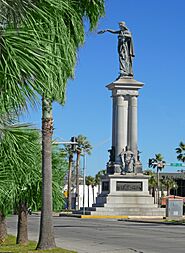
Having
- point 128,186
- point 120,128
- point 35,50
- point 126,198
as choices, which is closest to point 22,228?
point 35,50

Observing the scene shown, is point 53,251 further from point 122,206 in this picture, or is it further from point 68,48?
point 122,206

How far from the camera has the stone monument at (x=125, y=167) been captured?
53.4 metres

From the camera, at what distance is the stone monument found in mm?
53406

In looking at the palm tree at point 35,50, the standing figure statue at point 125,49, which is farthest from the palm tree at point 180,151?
the palm tree at point 35,50

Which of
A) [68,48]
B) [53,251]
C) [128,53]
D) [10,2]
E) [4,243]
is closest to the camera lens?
[10,2]

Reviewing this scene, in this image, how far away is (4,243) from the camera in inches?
795

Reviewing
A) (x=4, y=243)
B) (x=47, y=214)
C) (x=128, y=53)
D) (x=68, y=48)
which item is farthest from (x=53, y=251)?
(x=128, y=53)

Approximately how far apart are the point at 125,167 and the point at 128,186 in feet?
5.69

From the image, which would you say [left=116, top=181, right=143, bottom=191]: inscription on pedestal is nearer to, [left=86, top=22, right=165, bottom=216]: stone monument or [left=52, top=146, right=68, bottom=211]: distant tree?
[left=86, top=22, right=165, bottom=216]: stone monument

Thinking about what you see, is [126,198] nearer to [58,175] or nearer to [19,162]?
[58,175]

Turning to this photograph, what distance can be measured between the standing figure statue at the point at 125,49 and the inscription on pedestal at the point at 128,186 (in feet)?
36.9

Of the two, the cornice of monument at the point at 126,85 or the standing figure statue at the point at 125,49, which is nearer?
the cornice of monument at the point at 126,85

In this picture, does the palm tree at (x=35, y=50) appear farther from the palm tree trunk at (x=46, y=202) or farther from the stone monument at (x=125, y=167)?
the stone monument at (x=125, y=167)

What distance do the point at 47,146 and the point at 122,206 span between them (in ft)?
123
